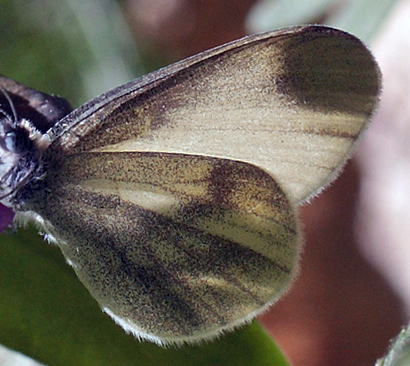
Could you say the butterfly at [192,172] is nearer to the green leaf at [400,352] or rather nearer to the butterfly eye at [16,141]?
the butterfly eye at [16,141]

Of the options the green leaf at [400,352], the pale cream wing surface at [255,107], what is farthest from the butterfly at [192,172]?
the green leaf at [400,352]

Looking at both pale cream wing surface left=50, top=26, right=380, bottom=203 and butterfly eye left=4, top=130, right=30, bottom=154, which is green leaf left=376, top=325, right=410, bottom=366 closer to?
pale cream wing surface left=50, top=26, right=380, bottom=203

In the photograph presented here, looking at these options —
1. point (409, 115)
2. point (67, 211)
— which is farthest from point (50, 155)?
point (409, 115)

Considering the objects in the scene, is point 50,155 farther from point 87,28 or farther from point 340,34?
point 87,28

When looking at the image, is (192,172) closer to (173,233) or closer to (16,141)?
(173,233)

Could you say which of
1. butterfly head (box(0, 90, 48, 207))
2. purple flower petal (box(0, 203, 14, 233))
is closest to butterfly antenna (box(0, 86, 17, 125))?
butterfly head (box(0, 90, 48, 207))

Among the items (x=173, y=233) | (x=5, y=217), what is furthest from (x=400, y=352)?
(x=5, y=217)

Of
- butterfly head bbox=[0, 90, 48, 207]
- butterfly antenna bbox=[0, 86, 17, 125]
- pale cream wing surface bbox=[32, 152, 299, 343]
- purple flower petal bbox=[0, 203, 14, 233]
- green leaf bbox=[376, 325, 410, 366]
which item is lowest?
green leaf bbox=[376, 325, 410, 366]
